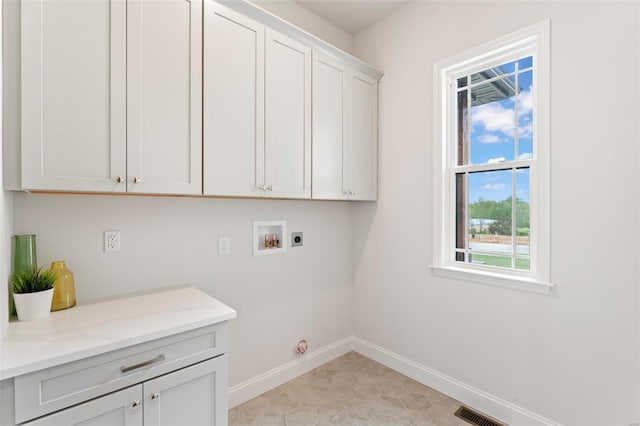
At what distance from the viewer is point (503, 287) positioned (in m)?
1.98

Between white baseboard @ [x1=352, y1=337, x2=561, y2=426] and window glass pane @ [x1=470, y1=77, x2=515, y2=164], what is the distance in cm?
160

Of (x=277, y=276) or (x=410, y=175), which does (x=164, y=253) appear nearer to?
(x=277, y=276)

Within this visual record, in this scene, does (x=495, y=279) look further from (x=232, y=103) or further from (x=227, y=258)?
(x=232, y=103)

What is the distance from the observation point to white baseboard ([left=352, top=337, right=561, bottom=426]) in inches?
73.6

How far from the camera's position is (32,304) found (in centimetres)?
126

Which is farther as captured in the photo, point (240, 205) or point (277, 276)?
point (277, 276)

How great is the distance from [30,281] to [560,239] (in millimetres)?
2666

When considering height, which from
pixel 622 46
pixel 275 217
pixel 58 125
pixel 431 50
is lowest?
pixel 275 217

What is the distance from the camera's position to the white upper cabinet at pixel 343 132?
2.25 m

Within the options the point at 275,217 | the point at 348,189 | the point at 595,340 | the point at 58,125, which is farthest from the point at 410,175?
the point at 58,125

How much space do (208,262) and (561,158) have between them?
224 centimetres

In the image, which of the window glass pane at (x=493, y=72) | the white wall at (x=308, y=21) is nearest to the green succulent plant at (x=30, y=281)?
the white wall at (x=308, y=21)

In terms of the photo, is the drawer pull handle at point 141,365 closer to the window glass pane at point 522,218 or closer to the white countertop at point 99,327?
the white countertop at point 99,327

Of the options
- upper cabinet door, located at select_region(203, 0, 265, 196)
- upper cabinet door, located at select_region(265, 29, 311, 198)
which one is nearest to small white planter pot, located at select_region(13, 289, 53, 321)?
upper cabinet door, located at select_region(203, 0, 265, 196)
